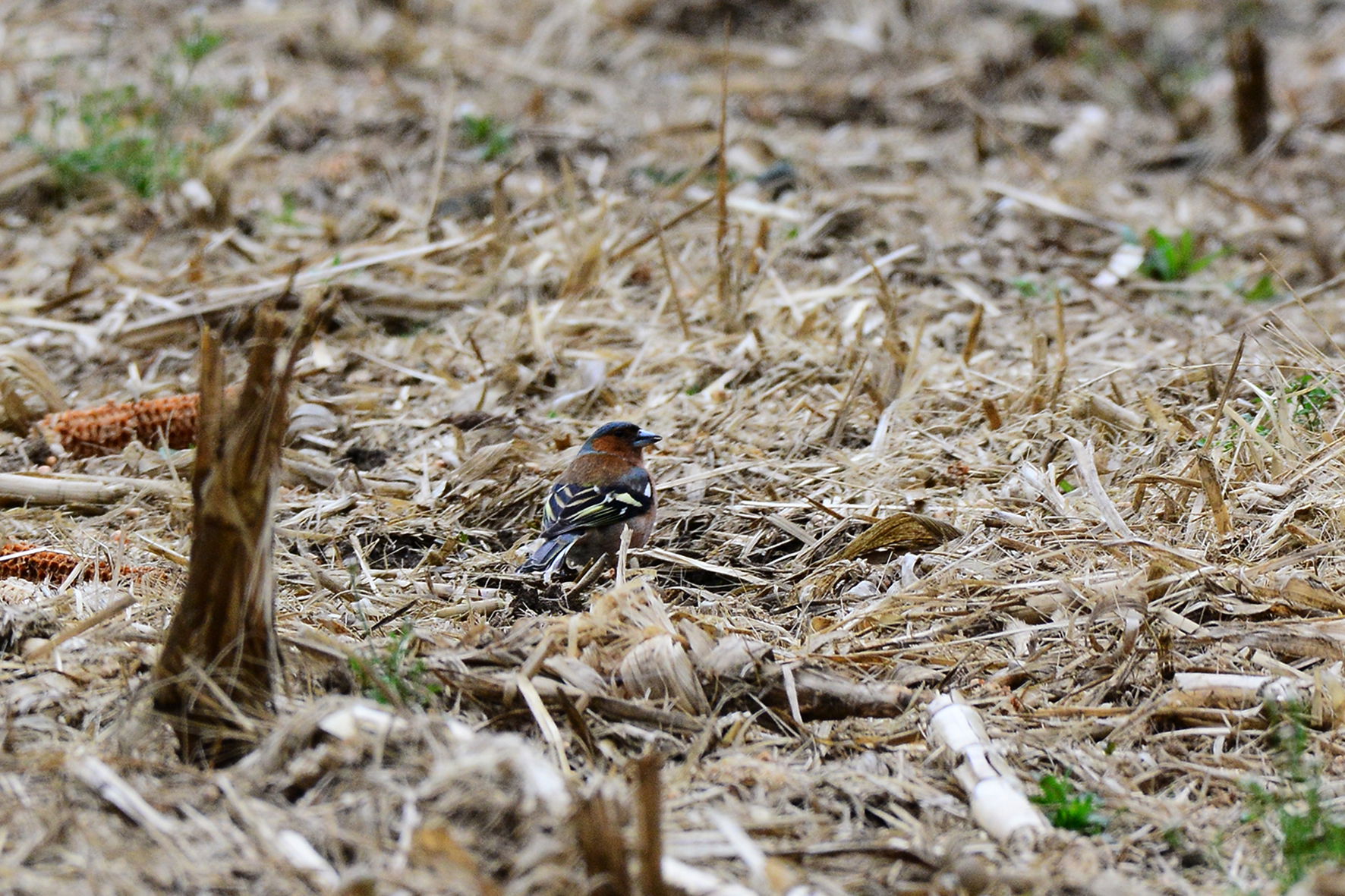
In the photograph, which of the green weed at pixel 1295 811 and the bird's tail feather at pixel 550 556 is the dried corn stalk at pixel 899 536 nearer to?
the bird's tail feather at pixel 550 556

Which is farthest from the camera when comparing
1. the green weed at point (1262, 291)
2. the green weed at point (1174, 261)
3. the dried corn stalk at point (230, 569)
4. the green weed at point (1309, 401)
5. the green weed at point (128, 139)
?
the green weed at point (128, 139)

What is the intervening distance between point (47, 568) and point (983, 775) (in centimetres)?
247

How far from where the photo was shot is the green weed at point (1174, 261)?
19.5ft

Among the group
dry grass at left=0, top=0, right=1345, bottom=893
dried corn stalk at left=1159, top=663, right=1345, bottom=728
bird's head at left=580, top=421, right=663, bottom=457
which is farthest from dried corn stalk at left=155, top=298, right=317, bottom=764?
dried corn stalk at left=1159, top=663, right=1345, bottom=728

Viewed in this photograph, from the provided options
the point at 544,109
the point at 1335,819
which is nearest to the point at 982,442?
the point at 1335,819

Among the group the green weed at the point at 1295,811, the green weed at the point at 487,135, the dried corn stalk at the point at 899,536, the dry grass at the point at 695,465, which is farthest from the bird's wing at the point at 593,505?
the green weed at the point at 487,135

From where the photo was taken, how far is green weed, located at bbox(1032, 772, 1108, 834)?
2.46 m

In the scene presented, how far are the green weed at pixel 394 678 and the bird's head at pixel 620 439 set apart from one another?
1.50 m

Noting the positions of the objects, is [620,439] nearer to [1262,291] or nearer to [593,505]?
[593,505]

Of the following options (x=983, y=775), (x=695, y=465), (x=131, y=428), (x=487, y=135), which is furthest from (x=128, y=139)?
(x=983, y=775)

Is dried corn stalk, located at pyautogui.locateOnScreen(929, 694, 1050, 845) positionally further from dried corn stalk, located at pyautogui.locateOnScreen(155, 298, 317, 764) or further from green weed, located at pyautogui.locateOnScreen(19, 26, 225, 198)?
green weed, located at pyautogui.locateOnScreen(19, 26, 225, 198)

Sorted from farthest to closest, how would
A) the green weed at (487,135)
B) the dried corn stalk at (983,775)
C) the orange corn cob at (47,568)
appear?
→ the green weed at (487,135) → the orange corn cob at (47,568) → the dried corn stalk at (983,775)

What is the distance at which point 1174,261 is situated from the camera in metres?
5.94

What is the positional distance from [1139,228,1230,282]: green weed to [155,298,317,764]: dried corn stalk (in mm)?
4631
